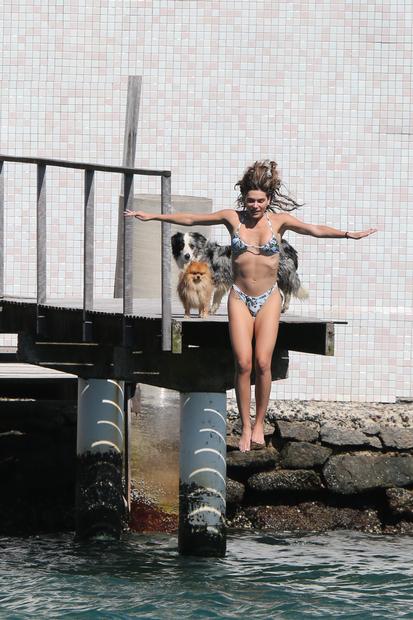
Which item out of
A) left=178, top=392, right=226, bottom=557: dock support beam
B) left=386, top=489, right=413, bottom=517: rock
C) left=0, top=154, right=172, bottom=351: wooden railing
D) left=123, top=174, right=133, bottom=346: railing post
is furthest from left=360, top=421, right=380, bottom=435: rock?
left=123, top=174, right=133, bottom=346: railing post

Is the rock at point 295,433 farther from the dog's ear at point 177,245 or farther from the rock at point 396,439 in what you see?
the dog's ear at point 177,245

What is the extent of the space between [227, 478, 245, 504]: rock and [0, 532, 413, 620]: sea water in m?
0.82

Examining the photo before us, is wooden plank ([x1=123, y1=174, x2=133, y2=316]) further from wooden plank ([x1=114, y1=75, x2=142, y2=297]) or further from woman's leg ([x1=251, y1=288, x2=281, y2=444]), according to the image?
wooden plank ([x1=114, y1=75, x2=142, y2=297])

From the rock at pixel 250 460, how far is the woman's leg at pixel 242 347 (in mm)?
5784

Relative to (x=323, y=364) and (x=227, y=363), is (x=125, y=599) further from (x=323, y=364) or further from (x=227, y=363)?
(x=323, y=364)

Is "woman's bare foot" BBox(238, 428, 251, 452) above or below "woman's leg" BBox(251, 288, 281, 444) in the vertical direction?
below

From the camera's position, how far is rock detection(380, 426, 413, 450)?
19203 mm

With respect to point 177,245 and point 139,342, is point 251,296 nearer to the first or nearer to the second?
point 139,342

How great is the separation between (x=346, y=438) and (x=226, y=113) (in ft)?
12.2

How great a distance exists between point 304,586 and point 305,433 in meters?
3.99

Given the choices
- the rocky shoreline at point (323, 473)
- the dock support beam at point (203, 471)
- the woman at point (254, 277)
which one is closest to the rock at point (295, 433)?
the rocky shoreline at point (323, 473)

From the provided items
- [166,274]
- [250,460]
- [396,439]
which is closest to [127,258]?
[166,274]

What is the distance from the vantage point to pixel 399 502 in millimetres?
18812

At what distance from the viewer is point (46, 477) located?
18.9 metres
